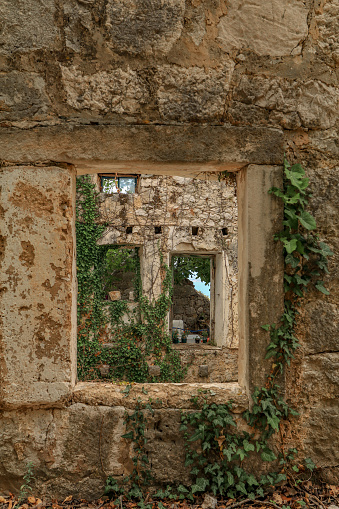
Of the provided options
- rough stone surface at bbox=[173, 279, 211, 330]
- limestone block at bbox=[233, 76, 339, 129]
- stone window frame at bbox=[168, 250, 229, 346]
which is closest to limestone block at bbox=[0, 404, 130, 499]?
limestone block at bbox=[233, 76, 339, 129]

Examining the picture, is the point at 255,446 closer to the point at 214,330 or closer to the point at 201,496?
the point at 201,496

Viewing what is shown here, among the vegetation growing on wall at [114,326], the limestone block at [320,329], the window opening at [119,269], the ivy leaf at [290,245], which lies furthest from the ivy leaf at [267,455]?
the window opening at [119,269]

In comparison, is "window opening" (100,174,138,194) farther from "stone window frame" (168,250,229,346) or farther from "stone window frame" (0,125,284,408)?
"stone window frame" (0,125,284,408)

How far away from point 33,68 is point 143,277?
19.0ft

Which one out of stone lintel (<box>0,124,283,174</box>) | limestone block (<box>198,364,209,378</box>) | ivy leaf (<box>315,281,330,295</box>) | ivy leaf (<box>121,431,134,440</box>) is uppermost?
stone lintel (<box>0,124,283,174</box>)

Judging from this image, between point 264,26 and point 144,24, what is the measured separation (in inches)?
28.9

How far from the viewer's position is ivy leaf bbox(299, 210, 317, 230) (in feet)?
7.24

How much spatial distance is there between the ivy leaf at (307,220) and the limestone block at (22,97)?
1.66m

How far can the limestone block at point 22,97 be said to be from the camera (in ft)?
7.28

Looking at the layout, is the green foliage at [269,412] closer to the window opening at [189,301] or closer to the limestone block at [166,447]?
the limestone block at [166,447]

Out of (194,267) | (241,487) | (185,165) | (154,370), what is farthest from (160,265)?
(241,487)

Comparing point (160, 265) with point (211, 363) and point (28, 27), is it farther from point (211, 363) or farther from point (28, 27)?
point (28, 27)

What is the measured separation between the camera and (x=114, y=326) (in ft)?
25.5

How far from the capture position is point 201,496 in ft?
7.07
